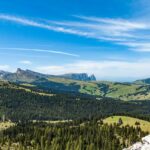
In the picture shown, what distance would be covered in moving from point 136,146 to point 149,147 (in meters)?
8.80

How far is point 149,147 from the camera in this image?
14550 centimetres

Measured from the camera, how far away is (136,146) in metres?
153
